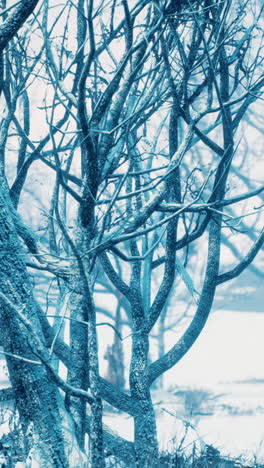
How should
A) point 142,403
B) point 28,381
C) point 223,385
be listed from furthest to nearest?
point 223,385 → point 142,403 → point 28,381

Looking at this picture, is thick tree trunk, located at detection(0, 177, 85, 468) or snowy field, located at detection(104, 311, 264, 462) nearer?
thick tree trunk, located at detection(0, 177, 85, 468)

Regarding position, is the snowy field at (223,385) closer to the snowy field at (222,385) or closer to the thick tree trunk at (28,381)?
the snowy field at (222,385)

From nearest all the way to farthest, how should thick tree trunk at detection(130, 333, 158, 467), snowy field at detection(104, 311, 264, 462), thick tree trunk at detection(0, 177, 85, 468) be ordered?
thick tree trunk at detection(0, 177, 85, 468), thick tree trunk at detection(130, 333, 158, 467), snowy field at detection(104, 311, 264, 462)

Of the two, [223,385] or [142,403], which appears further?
[223,385]

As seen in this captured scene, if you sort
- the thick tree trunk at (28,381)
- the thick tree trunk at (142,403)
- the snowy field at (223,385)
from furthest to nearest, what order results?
the snowy field at (223,385), the thick tree trunk at (142,403), the thick tree trunk at (28,381)

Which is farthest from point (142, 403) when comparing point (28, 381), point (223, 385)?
point (223, 385)

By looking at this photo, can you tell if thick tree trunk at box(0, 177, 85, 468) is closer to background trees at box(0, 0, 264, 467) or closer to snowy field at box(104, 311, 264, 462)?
background trees at box(0, 0, 264, 467)

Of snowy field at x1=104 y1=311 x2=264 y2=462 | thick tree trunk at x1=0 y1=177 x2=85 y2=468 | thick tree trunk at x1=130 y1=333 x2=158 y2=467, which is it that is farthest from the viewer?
snowy field at x1=104 y1=311 x2=264 y2=462

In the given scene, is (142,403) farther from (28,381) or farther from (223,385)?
(223,385)

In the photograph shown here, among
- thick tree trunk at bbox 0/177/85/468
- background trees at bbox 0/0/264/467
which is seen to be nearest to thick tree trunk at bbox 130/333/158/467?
background trees at bbox 0/0/264/467

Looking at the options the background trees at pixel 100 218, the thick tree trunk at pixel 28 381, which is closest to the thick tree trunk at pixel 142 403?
the background trees at pixel 100 218

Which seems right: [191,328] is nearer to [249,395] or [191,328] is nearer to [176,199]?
[176,199]

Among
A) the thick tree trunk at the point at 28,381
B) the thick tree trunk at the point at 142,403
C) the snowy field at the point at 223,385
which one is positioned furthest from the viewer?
the snowy field at the point at 223,385

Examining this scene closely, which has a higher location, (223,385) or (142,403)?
(223,385)
